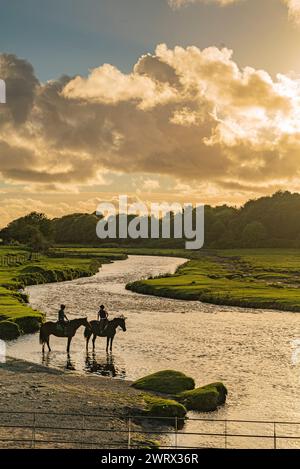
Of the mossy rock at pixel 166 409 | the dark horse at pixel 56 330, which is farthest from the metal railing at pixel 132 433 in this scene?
the dark horse at pixel 56 330

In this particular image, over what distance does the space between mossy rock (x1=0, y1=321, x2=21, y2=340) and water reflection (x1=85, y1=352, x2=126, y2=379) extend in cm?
984

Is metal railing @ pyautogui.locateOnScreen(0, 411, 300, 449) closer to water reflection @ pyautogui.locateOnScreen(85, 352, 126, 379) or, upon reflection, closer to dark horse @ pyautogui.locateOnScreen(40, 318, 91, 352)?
water reflection @ pyautogui.locateOnScreen(85, 352, 126, 379)

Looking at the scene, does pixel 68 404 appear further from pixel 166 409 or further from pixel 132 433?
pixel 166 409

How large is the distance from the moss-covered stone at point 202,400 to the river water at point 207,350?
68 cm

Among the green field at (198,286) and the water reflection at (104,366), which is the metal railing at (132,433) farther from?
the green field at (198,286)

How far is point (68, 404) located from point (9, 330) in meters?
22.5

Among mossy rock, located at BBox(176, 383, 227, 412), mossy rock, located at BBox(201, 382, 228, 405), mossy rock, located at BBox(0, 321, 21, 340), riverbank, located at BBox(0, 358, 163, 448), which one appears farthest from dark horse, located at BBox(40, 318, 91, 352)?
mossy rock, located at BBox(201, 382, 228, 405)

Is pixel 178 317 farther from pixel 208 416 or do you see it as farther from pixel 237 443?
pixel 237 443

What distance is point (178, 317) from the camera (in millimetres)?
67750

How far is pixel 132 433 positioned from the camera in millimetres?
27906

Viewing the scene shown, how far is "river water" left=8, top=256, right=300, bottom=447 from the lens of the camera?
34.8 m

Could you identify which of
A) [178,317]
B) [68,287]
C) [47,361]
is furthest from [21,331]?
[68,287]

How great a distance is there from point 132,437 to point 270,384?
530 inches
